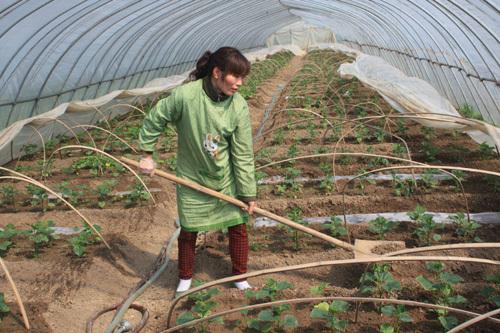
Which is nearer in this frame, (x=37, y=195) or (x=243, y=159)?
(x=243, y=159)

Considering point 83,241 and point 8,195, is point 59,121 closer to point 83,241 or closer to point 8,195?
point 8,195

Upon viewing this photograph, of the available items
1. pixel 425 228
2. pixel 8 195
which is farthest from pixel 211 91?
pixel 8 195

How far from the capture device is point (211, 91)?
3.31 m

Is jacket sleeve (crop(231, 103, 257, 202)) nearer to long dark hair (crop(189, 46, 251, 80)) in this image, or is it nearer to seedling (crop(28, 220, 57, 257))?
long dark hair (crop(189, 46, 251, 80))

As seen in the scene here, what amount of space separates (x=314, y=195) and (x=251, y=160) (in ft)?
8.07

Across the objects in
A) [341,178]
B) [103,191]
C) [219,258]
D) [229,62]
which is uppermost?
[229,62]

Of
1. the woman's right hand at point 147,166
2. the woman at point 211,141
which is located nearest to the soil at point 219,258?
the woman at point 211,141

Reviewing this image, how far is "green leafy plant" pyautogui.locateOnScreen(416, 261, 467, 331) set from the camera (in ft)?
9.32

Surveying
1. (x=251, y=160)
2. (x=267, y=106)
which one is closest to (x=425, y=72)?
(x=267, y=106)

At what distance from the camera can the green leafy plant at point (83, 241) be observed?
4.30m

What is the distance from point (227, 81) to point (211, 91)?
0.53ft

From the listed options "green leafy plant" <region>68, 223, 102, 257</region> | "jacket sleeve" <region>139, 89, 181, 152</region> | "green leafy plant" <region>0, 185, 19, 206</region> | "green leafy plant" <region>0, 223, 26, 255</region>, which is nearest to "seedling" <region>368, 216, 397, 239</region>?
Answer: "jacket sleeve" <region>139, 89, 181, 152</region>

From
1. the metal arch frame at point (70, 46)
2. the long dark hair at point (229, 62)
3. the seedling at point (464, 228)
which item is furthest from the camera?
the metal arch frame at point (70, 46)

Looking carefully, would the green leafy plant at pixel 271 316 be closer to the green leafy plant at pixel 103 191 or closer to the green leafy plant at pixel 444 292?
the green leafy plant at pixel 444 292
